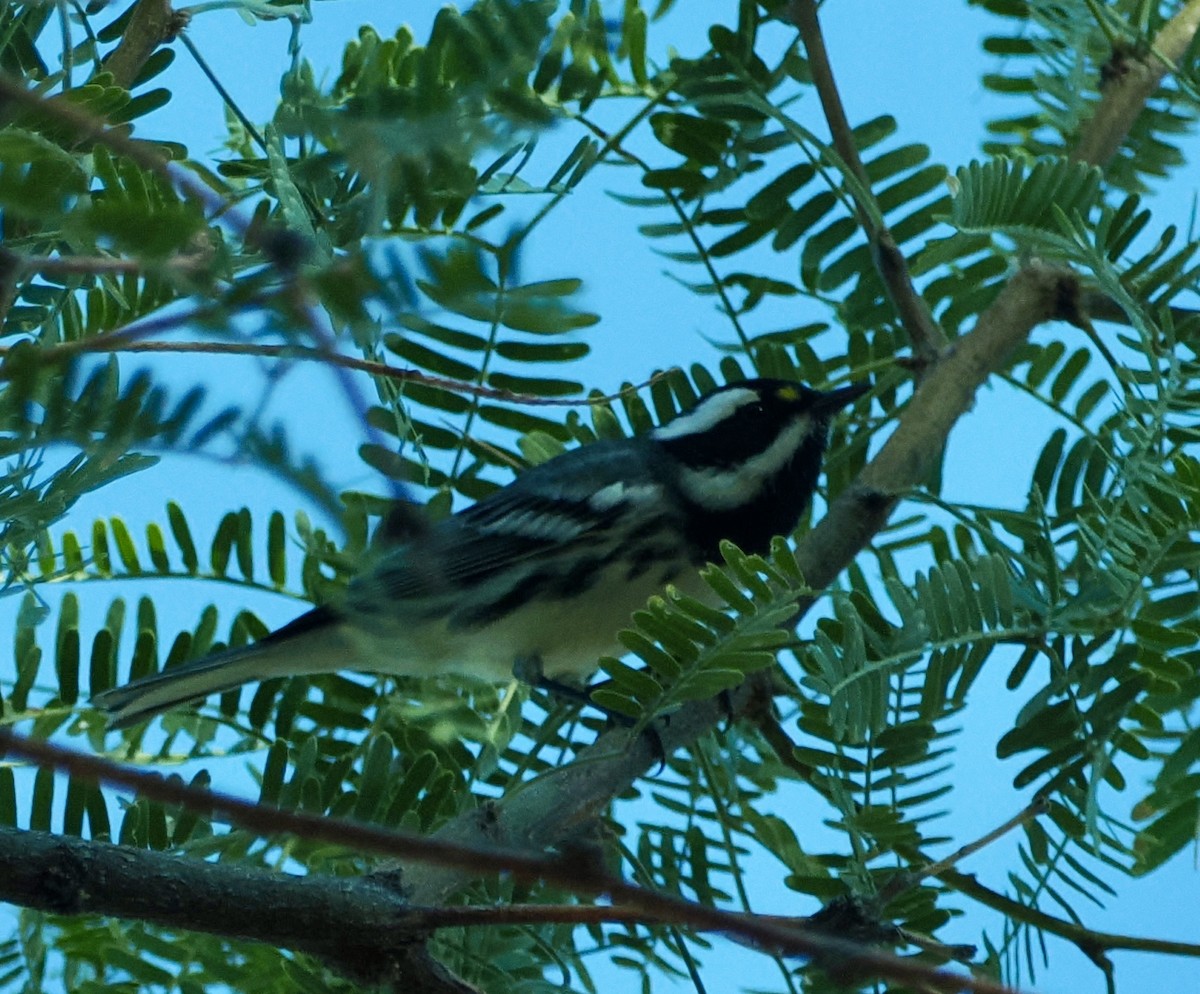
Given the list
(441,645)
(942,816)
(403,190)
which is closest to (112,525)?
(441,645)

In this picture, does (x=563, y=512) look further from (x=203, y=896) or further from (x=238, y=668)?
(x=203, y=896)

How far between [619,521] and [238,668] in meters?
0.71

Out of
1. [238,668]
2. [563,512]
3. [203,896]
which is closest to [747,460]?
[563,512]

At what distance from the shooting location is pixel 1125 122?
6.82ft

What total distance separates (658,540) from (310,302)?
1895 mm

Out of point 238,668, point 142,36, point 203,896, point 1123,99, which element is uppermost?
point 1123,99

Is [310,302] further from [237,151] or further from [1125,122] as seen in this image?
[1125,122]

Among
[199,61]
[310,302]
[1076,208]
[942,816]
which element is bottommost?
[310,302]

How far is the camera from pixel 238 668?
181cm

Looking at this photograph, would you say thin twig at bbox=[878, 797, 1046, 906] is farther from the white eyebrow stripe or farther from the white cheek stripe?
the white cheek stripe

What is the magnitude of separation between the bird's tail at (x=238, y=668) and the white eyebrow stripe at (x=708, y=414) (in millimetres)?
585

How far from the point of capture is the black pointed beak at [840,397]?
7.02ft

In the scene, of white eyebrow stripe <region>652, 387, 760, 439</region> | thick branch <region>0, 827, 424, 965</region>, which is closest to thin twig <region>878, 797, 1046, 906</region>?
thick branch <region>0, 827, 424, 965</region>

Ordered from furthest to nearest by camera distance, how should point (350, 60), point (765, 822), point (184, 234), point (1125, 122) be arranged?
point (1125, 122), point (765, 822), point (350, 60), point (184, 234)
